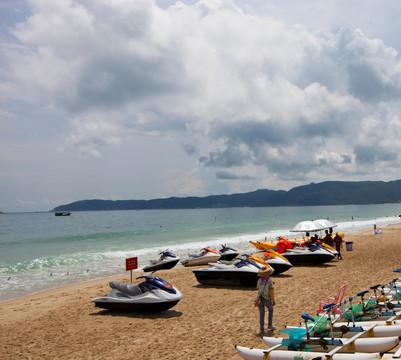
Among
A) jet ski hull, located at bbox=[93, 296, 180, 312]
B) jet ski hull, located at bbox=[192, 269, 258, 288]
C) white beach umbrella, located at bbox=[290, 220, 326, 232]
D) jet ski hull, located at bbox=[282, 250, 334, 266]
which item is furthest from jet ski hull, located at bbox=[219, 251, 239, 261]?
jet ski hull, located at bbox=[93, 296, 180, 312]

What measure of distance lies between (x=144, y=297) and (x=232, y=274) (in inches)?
168

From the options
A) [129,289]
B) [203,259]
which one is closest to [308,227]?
[203,259]

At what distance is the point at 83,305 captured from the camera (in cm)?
1221

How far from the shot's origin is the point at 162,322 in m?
9.73

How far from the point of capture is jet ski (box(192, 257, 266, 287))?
43.4 ft

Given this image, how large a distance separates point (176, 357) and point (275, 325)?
2.76 metres

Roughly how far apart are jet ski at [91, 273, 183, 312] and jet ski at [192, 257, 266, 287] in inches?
141

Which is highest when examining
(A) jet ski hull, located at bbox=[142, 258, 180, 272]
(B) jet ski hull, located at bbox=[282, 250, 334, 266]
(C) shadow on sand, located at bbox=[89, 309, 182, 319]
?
(B) jet ski hull, located at bbox=[282, 250, 334, 266]

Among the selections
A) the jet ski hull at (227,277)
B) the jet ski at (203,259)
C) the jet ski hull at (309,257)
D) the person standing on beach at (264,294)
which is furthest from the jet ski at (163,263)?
the person standing on beach at (264,294)

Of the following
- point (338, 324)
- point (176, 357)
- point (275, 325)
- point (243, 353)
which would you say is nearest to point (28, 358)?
point (176, 357)

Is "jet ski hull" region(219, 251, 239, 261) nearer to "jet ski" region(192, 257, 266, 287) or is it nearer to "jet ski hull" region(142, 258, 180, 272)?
"jet ski hull" region(142, 258, 180, 272)

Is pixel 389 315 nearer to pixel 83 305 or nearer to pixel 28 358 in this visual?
pixel 28 358

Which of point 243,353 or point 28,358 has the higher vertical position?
point 243,353

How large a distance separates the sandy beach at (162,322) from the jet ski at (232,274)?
0.38m
